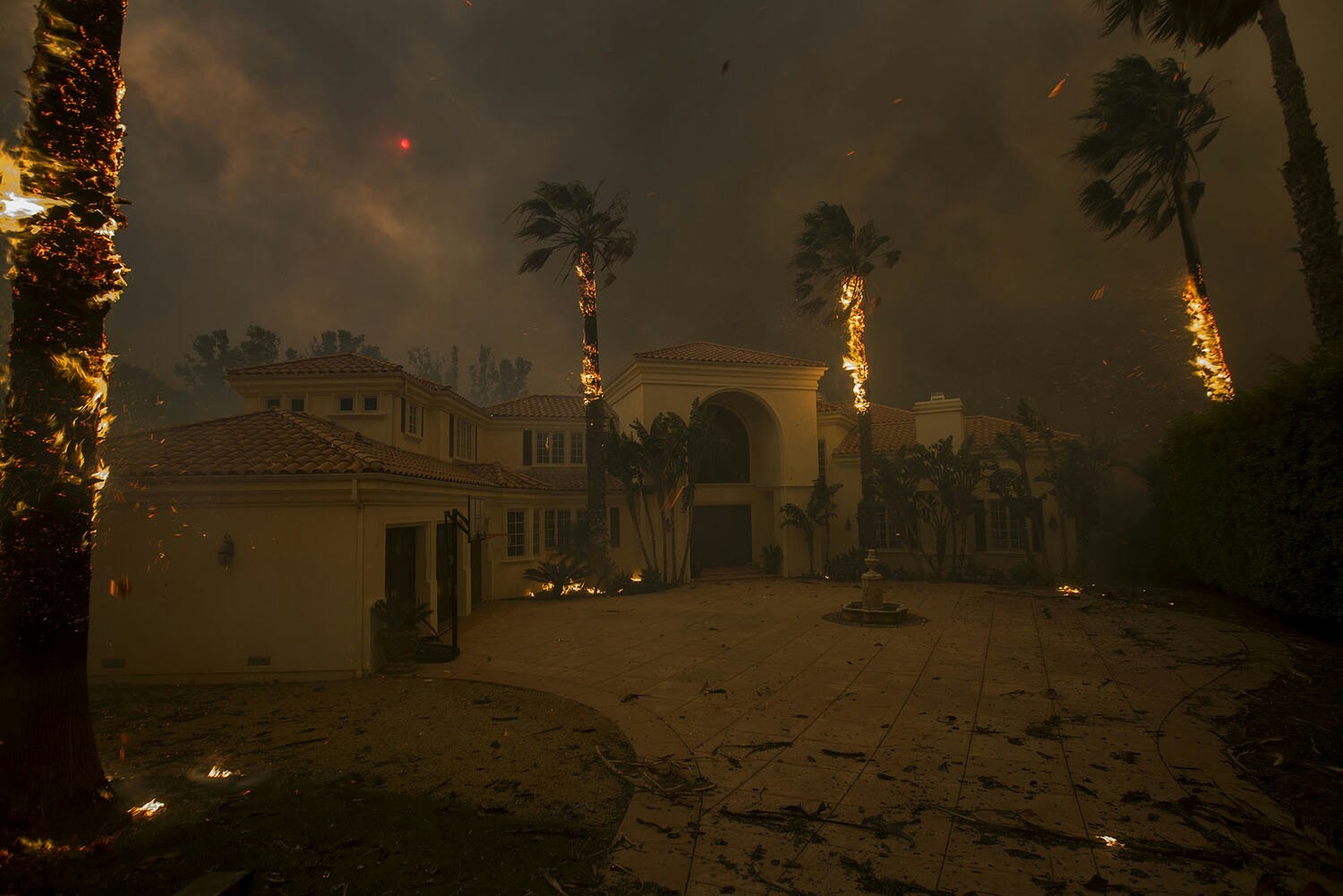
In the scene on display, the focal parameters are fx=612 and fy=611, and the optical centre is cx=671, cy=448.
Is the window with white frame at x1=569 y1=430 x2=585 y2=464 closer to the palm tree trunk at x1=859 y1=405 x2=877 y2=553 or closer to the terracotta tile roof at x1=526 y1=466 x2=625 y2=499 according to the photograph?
the terracotta tile roof at x1=526 y1=466 x2=625 y2=499

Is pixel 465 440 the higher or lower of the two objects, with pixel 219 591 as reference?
higher

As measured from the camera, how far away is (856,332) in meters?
26.2

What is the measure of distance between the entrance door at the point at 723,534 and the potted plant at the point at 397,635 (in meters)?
16.9

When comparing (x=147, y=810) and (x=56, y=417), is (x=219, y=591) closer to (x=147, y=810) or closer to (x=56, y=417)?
(x=147, y=810)

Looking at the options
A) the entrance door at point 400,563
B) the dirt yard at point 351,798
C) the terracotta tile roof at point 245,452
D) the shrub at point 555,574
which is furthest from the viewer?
the shrub at point 555,574

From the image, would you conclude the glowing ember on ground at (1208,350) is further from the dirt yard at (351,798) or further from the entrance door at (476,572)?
the entrance door at (476,572)

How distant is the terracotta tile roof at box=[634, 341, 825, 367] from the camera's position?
24297mm

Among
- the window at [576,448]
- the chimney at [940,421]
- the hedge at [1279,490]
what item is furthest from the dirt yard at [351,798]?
the chimney at [940,421]

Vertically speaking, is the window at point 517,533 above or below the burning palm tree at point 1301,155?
below

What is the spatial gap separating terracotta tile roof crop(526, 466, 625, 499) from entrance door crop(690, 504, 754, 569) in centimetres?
440

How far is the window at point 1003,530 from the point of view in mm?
24000

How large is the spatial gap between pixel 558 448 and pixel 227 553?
55.1ft

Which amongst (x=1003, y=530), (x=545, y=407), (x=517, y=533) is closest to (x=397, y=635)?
(x=517, y=533)

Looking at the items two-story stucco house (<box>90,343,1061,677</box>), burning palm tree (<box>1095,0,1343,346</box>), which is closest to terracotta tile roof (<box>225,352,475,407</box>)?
two-story stucco house (<box>90,343,1061,677</box>)
